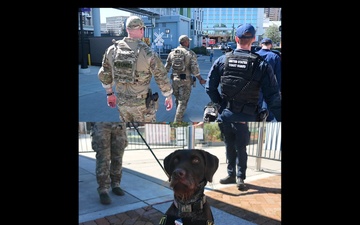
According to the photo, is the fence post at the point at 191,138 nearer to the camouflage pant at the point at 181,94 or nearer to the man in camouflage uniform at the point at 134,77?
the camouflage pant at the point at 181,94

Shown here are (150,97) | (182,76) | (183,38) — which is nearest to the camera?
(183,38)

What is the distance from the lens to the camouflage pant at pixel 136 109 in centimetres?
223

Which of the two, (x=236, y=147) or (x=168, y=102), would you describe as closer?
(x=236, y=147)

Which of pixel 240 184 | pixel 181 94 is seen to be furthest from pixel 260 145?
pixel 181 94

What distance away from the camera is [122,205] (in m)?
1.79

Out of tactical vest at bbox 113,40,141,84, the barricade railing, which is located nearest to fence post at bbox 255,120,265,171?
the barricade railing

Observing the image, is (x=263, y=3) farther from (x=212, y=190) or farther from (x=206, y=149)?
(x=212, y=190)

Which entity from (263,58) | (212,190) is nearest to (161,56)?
(263,58)

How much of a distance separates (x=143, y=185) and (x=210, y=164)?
0.43 m

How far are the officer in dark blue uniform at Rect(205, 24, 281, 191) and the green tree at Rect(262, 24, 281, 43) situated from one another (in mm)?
127

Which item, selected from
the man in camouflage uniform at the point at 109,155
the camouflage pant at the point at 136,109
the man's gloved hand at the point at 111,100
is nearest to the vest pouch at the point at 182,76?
the camouflage pant at the point at 136,109

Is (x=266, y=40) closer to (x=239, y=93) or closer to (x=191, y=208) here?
(x=239, y=93)

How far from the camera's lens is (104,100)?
2.19 m
